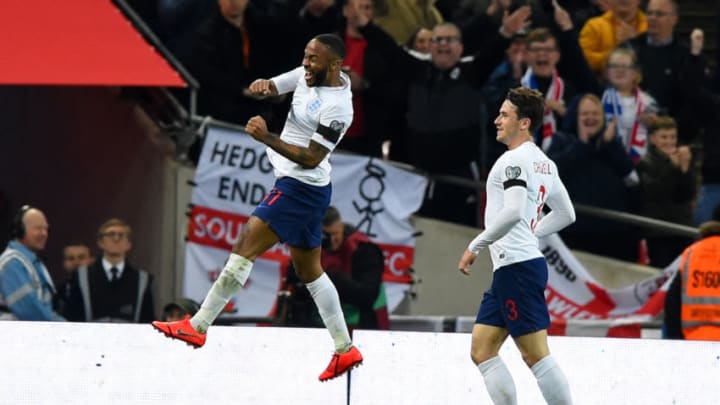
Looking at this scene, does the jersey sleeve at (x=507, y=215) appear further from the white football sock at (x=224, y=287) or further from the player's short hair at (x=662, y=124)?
the player's short hair at (x=662, y=124)

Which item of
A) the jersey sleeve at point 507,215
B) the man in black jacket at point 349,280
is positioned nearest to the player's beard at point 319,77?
the jersey sleeve at point 507,215

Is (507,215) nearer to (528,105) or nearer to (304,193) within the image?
(528,105)

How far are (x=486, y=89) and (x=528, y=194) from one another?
523 centimetres

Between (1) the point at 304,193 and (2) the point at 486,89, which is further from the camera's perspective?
(2) the point at 486,89

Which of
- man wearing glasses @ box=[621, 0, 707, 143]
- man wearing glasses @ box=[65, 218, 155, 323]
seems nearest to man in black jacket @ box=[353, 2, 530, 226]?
man wearing glasses @ box=[621, 0, 707, 143]

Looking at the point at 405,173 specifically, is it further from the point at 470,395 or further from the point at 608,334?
the point at 470,395

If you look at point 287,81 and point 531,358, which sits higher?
point 287,81

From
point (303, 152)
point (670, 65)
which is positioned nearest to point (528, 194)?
point (303, 152)

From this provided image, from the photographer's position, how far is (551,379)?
9383mm

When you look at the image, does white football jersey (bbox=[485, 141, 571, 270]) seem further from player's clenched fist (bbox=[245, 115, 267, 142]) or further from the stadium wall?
the stadium wall

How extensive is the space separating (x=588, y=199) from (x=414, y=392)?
438 centimetres

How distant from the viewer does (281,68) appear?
14.7 meters

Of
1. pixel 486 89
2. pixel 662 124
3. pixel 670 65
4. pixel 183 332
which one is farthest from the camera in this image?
pixel 670 65

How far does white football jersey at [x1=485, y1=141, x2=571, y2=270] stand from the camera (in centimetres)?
924
